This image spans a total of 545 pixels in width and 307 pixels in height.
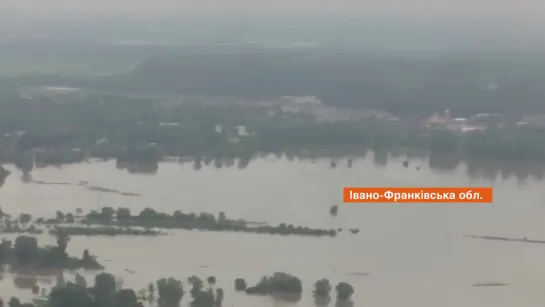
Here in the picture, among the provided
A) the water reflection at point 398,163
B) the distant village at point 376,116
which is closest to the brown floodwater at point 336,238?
the water reflection at point 398,163

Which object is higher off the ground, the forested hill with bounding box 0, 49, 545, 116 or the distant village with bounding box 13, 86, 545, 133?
the forested hill with bounding box 0, 49, 545, 116

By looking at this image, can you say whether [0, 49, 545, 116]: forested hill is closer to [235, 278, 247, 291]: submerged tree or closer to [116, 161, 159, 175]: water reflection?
[116, 161, 159, 175]: water reflection

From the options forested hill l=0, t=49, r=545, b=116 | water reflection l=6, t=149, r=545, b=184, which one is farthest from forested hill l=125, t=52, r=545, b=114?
water reflection l=6, t=149, r=545, b=184

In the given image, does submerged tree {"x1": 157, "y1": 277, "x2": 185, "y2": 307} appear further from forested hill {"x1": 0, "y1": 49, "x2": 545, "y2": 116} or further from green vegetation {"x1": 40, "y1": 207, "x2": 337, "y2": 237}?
forested hill {"x1": 0, "y1": 49, "x2": 545, "y2": 116}

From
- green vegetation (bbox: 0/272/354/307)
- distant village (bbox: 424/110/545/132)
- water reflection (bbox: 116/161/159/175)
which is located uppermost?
distant village (bbox: 424/110/545/132)

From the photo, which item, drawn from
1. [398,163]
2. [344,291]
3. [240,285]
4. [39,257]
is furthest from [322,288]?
[39,257]

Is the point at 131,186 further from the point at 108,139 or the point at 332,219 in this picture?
the point at 332,219
